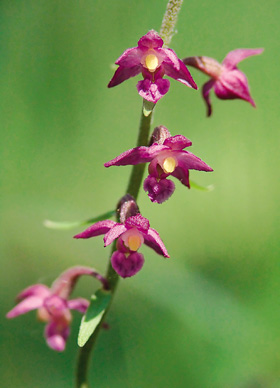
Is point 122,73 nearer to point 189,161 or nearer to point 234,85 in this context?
point 189,161

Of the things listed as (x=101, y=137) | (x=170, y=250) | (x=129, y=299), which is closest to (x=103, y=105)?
(x=101, y=137)

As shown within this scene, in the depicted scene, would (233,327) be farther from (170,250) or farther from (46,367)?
(46,367)

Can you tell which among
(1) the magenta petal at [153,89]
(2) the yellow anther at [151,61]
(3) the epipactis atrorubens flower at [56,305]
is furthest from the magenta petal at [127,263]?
(2) the yellow anther at [151,61]

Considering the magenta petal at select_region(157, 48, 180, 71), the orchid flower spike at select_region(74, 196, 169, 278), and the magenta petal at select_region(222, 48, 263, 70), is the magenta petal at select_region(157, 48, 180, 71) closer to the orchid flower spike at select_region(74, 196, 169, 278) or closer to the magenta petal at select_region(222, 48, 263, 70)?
the magenta petal at select_region(222, 48, 263, 70)

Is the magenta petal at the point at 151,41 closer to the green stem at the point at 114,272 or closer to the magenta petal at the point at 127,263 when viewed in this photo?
the green stem at the point at 114,272

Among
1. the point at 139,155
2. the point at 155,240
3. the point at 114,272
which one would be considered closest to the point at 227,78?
the point at 139,155
